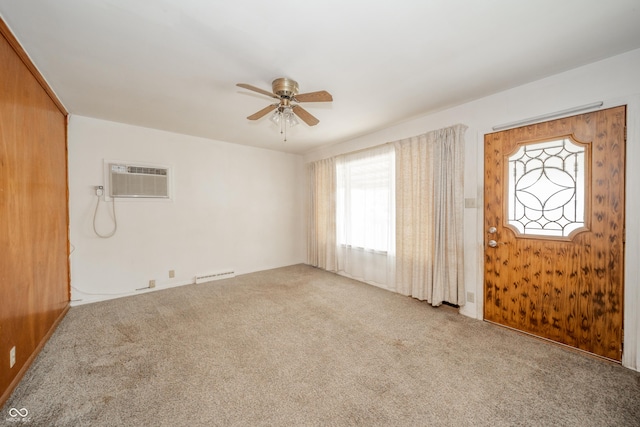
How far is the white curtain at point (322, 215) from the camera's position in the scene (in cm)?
453

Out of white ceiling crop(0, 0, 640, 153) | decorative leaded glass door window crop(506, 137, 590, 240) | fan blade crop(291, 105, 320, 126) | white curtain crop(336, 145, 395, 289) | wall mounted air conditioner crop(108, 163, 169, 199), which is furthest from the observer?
white curtain crop(336, 145, 395, 289)

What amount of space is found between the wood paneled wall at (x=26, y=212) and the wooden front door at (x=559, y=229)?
4072 millimetres

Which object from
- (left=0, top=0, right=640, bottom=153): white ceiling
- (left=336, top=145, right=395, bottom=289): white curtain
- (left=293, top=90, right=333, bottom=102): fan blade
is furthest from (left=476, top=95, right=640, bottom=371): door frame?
(left=293, top=90, right=333, bottom=102): fan blade

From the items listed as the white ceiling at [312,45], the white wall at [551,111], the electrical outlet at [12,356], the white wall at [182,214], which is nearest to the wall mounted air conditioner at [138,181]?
the white wall at [182,214]

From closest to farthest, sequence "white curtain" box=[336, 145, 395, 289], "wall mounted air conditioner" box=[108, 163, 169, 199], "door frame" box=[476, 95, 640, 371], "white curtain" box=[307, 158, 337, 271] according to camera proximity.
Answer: "door frame" box=[476, 95, 640, 371] < "wall mounted air conditioner" box=[108, 163, 169, 199] < "white curtain" box=[336, 145, 395, 289] < "white curtain" box=[307, 158, 337, 271]

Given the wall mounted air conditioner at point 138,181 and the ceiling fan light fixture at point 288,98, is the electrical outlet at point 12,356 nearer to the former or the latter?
the wall mounted air conditioner at point 138,181

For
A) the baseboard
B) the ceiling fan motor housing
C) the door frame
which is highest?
the ceiling fan motor housing

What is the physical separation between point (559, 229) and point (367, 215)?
2.26m

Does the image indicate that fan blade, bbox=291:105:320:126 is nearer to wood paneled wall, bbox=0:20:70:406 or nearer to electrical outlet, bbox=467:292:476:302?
wood paneled wall, bbox=0:20:70:406

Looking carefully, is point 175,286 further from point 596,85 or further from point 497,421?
point 596,85

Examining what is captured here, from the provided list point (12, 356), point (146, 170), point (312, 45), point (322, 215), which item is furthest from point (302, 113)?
point (12, 356)

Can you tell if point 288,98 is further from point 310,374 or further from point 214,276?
point 214,276

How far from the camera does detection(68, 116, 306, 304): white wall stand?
10.5 feet

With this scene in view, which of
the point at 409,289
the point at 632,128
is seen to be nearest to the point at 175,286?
the point at 409,289
